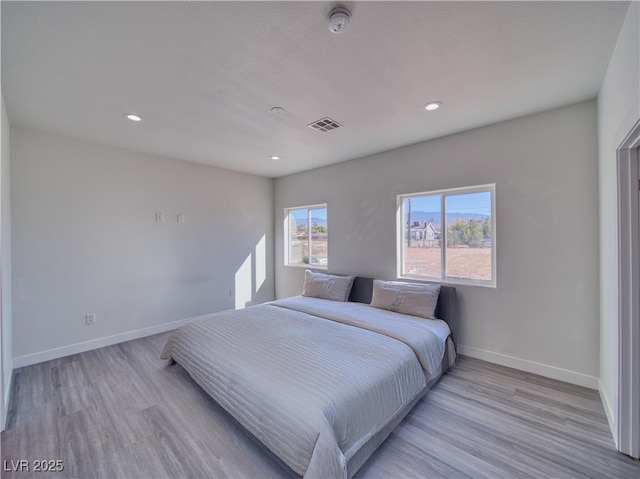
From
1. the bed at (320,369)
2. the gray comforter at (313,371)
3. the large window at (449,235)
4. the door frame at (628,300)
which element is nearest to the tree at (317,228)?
the large window at (449,235)

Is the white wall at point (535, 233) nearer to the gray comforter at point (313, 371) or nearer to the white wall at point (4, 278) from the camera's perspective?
the gray comforter at point (313, 371)

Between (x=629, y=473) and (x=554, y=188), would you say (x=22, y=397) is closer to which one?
(x=629, y=473)

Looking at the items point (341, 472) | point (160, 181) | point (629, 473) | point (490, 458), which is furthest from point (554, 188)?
point (160, 181)

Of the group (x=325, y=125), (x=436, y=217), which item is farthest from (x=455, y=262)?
(x=325, y=125)

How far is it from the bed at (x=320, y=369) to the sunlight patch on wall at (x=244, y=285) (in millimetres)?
1729

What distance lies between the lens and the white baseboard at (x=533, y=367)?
8.20 ft

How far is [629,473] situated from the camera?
1.61 metres

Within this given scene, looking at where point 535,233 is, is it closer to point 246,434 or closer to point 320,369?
point 320,369

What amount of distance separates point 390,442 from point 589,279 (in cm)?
232

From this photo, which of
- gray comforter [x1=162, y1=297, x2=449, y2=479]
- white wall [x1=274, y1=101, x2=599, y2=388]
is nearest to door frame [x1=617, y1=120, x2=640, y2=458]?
white wall [x1=274, y1=101, x2=599, y2=388]

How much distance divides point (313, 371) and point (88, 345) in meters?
3.29

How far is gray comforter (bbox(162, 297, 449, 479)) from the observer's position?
57.7 inches

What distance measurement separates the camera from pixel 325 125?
9.66 ft

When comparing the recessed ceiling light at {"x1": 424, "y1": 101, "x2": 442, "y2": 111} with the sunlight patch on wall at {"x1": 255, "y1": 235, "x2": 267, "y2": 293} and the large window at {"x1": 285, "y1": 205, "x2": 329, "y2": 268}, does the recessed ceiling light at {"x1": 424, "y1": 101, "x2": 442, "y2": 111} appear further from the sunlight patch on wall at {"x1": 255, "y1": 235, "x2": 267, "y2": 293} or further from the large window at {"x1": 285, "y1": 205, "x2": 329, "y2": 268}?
the sunlight patch on wall at {"x1": 255, "y1": 235, "x2": 267, "y2": 293}
